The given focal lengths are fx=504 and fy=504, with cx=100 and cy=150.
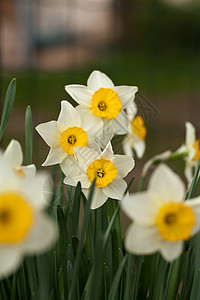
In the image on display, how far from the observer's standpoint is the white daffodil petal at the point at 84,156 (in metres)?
0.52

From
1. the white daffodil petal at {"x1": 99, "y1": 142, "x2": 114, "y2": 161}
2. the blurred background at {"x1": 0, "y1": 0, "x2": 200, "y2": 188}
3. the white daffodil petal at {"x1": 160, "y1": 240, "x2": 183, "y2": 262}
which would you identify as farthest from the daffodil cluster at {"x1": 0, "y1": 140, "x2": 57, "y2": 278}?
the blurred background at {"x1": 0, "y1": 0, "x2": 200, "y2": 188}

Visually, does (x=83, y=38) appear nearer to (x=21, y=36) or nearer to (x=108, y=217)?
(x=21, y=36)

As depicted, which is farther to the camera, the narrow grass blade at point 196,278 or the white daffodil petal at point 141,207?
the narrow grass blade at point 196,278

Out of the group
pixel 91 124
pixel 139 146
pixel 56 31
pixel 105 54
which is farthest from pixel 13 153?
pixel 56 31

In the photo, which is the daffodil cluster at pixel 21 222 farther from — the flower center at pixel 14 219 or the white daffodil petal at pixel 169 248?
the white daffodil petal at pixel 169 248

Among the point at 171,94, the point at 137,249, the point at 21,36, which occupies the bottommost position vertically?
the point at 171,94

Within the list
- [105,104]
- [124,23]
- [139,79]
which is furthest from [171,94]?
[105,104]

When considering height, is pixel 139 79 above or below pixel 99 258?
below

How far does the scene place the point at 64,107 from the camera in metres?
0.56

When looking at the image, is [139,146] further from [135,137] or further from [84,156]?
[84,156]

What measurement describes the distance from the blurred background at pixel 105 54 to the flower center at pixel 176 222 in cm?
342

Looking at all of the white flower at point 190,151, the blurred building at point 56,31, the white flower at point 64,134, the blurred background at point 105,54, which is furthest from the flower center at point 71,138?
the blurred building at point 56,31

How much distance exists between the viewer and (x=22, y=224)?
30 centimetres

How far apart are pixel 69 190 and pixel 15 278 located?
122mm
